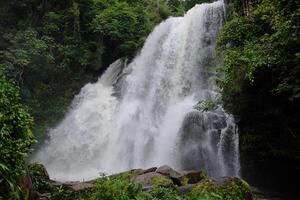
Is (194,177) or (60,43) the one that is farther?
(60,43)

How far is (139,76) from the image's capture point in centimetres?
2145

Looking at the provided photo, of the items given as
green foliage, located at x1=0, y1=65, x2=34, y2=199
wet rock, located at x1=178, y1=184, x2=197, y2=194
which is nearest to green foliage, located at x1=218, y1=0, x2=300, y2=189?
wet rock, located at x1=178, y1=184, x2=197, y2=194

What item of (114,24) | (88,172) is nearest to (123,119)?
(88,172)

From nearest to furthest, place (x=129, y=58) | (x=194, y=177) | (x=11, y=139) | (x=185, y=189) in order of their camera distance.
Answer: (x=11, y=139), (x=185, y=189), (x=194, y=177), (x=129, y=58)

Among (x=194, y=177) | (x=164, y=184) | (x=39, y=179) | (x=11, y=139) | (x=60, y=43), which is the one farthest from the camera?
(x=60, y=43)

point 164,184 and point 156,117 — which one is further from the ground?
point 156,117

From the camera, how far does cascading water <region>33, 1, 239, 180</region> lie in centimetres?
1498

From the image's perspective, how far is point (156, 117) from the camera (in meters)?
18.4

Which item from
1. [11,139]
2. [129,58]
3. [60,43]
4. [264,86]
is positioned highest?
[60,43]

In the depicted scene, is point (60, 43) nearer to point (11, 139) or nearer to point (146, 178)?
point (146, 178)

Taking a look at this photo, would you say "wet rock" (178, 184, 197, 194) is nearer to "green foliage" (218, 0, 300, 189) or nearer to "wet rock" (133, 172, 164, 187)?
"wet rock" (133, 172, 164, 187)

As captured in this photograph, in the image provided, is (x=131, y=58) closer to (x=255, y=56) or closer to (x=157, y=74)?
(x=157, y=74)

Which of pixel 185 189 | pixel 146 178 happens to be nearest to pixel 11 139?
pixel 185 189

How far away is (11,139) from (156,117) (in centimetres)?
1220
